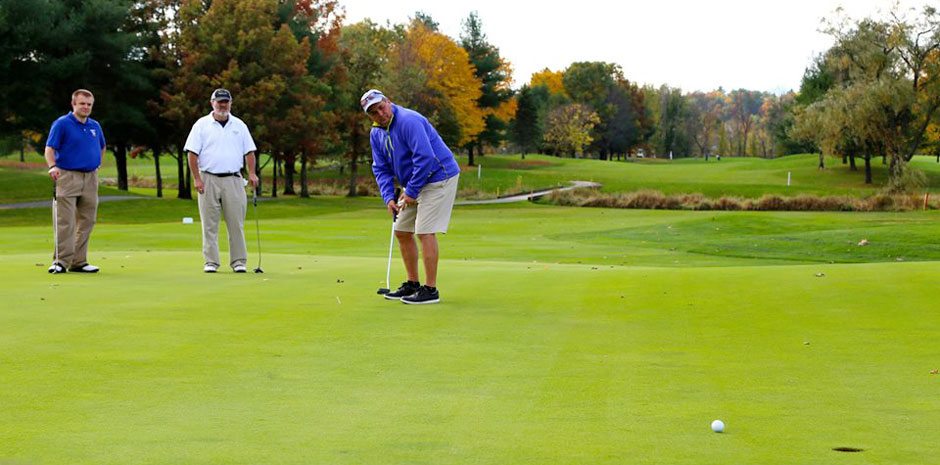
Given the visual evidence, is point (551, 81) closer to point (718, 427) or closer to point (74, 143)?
point (74, 143)

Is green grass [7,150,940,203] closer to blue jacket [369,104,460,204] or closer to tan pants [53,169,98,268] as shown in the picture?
tan pants [53,169,98,268]

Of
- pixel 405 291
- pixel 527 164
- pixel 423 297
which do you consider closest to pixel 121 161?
pixel 527 164

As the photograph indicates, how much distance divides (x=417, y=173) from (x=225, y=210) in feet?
14.9

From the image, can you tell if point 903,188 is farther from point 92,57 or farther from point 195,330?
point 195,330

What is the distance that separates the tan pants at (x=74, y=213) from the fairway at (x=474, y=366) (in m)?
0.50

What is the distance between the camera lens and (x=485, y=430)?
5484 mm

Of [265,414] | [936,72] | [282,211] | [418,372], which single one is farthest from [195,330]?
[936,72]

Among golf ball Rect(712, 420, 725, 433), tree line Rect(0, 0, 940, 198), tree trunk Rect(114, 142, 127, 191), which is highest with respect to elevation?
tree line Rect(0, 0, 940, 198)

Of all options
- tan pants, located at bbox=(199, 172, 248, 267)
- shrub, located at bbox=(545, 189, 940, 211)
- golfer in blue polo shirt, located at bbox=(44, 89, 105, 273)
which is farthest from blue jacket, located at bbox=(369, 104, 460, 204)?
shrub, located at bbox=(545, 189, 940, 211)

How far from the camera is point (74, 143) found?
1388 cm

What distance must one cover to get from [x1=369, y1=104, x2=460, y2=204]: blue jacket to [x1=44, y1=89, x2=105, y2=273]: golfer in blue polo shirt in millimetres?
4845

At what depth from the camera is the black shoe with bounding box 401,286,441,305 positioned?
34.3ft

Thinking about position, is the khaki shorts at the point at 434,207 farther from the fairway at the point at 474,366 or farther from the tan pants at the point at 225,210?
the tan pants at the point at 225,210

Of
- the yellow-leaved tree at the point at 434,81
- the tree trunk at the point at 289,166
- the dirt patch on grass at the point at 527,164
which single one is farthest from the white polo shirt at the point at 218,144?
the dirt patch on grass at the point at 527,164
